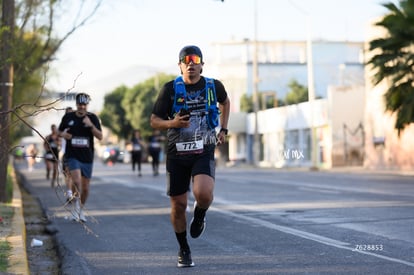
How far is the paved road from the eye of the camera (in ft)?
26.3

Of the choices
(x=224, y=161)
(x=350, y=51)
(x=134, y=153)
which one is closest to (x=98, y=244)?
(x=134, y=153)

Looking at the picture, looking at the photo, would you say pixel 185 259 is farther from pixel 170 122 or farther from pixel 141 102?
pixel 141 102

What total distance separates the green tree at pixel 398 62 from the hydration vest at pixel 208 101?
23438 millimetres

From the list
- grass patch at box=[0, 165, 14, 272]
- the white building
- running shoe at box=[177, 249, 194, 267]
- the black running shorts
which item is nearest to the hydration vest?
the black running shorts

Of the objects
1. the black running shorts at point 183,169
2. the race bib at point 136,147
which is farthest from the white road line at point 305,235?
the race bib at point 136,147

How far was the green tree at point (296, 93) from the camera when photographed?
64.8 metres

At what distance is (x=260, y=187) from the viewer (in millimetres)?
21609

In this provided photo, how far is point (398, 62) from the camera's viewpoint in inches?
1252

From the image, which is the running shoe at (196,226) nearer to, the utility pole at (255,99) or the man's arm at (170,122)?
the man's arm at (170,122)

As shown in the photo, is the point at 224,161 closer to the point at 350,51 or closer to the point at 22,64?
the point at 350,51

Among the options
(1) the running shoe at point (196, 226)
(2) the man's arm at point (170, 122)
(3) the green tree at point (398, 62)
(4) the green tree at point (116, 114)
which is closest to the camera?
(2) the man's arm at point (170, 122)

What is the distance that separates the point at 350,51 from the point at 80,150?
177ft

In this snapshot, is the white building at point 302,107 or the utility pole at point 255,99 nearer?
the white building at point 302,107

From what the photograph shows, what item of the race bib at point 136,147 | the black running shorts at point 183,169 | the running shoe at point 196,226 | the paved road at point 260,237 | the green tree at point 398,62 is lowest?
the paved road at point 260,237
